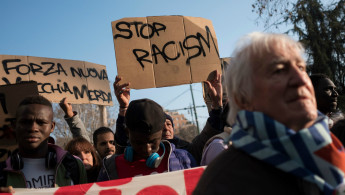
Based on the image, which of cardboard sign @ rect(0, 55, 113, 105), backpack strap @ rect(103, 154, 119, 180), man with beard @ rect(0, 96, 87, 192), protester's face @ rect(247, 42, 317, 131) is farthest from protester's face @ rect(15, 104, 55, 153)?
cardboard sign @ rect(0, 55, 113, 105)

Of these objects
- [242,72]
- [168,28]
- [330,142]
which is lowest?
[330,142]

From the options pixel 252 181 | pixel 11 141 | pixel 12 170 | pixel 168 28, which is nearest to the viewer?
pixel 252 181

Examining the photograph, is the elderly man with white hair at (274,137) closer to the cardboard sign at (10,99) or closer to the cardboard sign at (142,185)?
the cardboard sign at (142,185)

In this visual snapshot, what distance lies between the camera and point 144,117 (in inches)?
91.7

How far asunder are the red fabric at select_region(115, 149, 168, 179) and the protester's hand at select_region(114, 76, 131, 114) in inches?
26.7

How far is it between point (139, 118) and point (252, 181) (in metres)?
1.31

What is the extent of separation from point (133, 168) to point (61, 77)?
3.01m

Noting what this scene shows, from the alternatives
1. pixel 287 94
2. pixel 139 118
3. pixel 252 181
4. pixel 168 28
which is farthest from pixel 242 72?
pixel 168 28

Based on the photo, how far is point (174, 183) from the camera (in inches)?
94.1

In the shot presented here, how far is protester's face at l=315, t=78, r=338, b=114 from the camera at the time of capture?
3.22 metres

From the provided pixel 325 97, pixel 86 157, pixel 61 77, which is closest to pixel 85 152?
pixel 86 157

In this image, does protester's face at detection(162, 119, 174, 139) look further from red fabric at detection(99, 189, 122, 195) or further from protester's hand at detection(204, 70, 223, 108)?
red fabric at detection(99, 189, 122, 195)

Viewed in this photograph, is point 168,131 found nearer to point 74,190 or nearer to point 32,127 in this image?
point 74,190

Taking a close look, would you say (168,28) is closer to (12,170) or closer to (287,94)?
(12,170)
